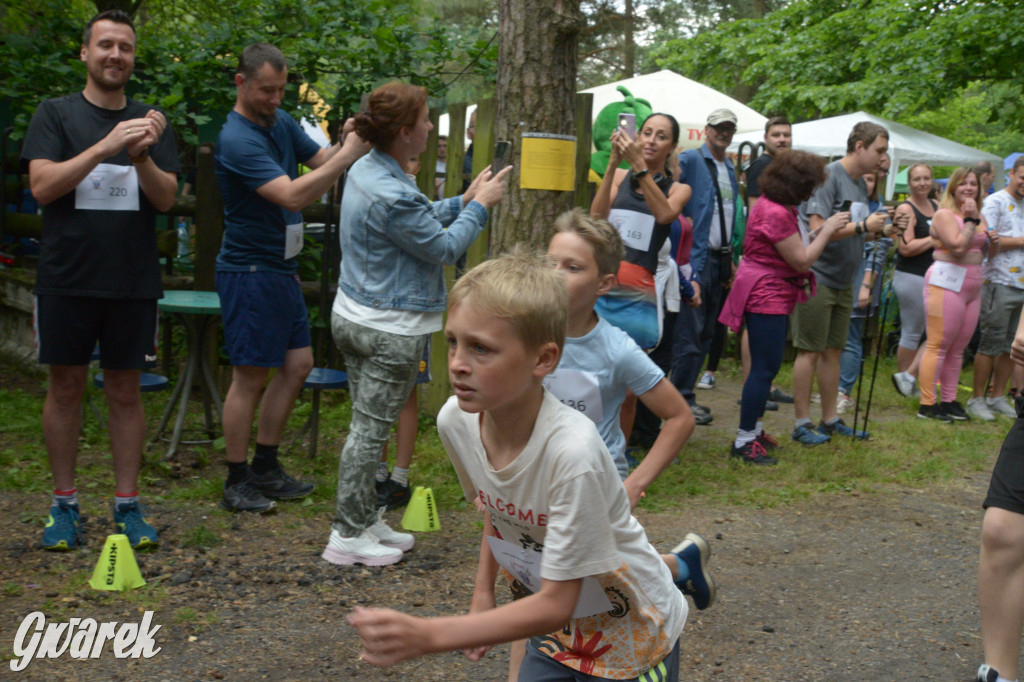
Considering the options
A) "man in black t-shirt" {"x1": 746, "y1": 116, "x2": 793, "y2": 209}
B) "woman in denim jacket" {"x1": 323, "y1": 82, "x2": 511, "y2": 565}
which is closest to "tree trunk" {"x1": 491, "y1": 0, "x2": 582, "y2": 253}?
"woman in denim jacket" {"x1": 323, "y1": 82, "x2": 511, "y2": 565}

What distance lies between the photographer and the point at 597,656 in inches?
86.7

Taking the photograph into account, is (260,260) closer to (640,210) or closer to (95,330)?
(95,330)

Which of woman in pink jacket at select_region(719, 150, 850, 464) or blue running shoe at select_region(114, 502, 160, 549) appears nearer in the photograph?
blue running shoe at select_region(114, 502, 160, 549)

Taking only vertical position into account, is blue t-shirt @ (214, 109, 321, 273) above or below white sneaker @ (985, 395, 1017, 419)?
above

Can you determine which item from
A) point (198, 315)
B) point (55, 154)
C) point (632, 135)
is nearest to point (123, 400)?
point (55, 154)

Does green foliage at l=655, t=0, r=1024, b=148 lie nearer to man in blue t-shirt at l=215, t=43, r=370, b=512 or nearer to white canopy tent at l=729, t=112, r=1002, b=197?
white canopy tent at l=729, t=112, r=1002, b=197

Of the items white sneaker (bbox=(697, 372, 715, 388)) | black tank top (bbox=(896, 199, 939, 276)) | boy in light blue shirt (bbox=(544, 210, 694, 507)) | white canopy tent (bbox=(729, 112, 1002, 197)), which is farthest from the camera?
white canopy tent (bbox=(729, 112, 1002, 197))

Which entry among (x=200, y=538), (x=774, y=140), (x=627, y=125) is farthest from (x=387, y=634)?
(x=774, y=140)

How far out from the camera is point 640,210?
5.72 meters

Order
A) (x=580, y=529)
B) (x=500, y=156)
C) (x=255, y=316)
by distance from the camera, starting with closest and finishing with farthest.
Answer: (x=580, y=529) < (x=500, y=156) < (x=255, y=316)

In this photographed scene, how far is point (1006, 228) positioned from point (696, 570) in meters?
7.12

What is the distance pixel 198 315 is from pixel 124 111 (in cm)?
182

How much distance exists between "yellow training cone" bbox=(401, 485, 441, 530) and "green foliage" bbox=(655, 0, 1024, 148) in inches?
554

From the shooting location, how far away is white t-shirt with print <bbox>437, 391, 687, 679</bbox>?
1952 millimetres
